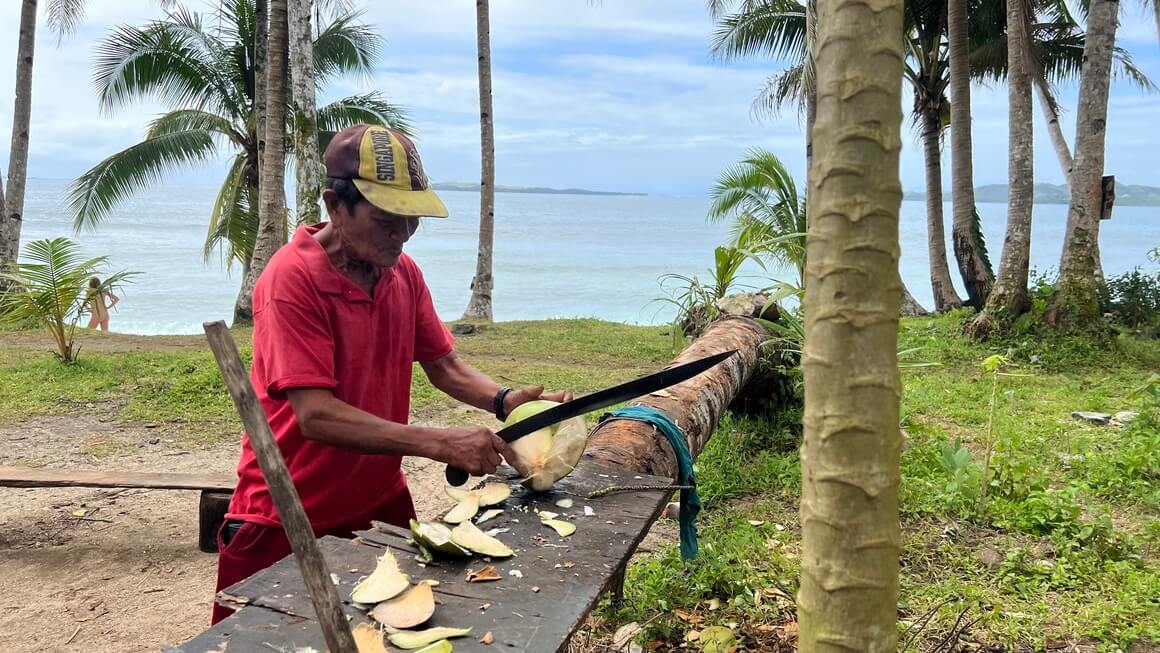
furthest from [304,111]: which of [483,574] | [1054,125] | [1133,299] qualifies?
[1054,125]

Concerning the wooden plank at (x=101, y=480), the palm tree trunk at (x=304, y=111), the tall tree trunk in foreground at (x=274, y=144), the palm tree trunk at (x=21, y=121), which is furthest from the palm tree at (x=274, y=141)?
the wooden plank at (x=101, y=480)

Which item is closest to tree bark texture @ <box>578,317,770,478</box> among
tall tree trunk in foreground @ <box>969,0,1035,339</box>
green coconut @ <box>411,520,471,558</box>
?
green coconut @ <box>411,520,471,558</box>

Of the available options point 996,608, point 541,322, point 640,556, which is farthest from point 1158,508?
point 541,322

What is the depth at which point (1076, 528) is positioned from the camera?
12.3ft

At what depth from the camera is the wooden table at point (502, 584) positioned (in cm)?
165

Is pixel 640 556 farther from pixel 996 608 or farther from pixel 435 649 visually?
pixel 435 649

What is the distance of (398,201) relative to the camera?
2354 mm

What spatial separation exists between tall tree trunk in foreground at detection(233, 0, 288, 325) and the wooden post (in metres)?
10.5

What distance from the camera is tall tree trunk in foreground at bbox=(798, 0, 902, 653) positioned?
Result: 4.35ft

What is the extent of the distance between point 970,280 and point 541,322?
680cm

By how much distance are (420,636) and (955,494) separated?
10.5 feet

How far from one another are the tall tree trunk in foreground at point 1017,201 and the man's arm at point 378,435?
858cm

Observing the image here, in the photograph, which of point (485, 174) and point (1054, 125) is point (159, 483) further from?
point (1054, 125)

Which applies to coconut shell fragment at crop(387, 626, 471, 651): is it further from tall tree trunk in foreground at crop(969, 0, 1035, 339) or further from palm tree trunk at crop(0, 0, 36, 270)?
palm tree trunk at crop(0, 0, 36, 270)
